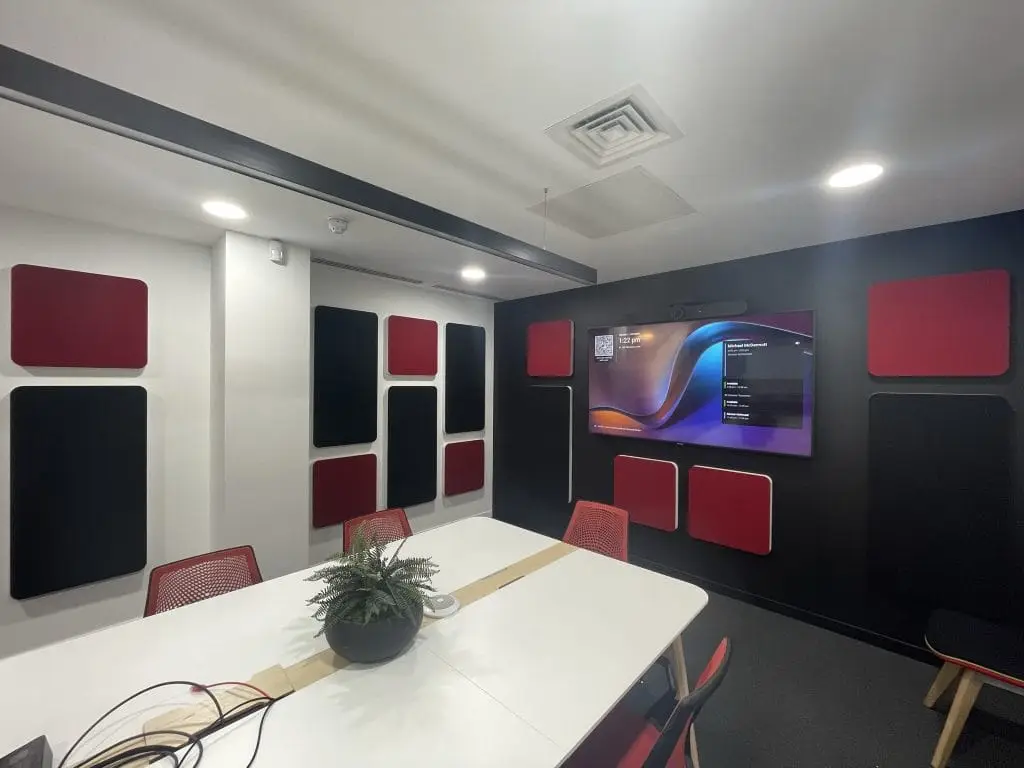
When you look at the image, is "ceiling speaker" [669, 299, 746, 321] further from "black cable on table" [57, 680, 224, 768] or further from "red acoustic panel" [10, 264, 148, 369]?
"red acoustic panel" [10, 264, 148, 369]

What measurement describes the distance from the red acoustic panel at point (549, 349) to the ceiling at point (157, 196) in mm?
1227

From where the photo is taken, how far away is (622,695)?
1.18 meters

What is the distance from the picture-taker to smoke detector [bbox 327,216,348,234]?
2.37 metres

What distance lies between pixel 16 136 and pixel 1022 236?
4740 mm

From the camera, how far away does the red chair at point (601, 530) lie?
2359 mm

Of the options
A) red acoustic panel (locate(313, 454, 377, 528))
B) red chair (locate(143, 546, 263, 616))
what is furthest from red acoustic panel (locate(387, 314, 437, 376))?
red chair (locate(143, 546, 263, 616))

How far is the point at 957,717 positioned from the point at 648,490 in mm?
2030

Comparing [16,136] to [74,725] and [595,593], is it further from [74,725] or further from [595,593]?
[595,593]

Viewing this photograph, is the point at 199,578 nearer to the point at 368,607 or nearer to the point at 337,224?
the point at 368,607


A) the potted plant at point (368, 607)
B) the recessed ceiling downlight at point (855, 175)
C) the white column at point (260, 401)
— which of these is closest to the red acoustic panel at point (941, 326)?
the recessed ceiling downlight at point (855, 175)

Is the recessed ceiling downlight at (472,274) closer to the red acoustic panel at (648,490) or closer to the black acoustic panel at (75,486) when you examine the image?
the red acoustic panel at (648,490)

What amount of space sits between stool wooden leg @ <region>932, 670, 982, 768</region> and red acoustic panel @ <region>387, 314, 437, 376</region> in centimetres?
402

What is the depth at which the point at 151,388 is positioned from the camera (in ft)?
8.75

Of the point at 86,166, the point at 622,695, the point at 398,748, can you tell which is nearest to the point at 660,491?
the point at 622,695
